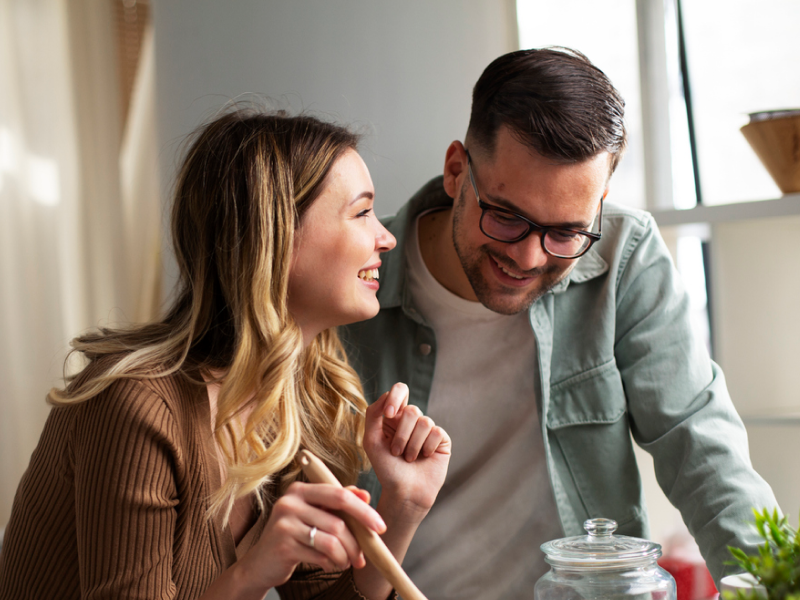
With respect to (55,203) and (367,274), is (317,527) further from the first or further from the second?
(55,203)

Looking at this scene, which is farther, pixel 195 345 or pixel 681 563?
pixel 681 563

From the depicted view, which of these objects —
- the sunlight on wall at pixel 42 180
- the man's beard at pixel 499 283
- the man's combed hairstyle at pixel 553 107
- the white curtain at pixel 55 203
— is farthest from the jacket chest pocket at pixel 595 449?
the sunlight on wall at pixel 42 180

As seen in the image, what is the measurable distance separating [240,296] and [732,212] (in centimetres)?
104

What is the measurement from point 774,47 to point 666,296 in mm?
827

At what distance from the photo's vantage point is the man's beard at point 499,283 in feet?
4.17

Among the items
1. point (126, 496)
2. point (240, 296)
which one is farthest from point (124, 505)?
point (240, 296)

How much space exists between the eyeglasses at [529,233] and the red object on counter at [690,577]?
90 centimetres

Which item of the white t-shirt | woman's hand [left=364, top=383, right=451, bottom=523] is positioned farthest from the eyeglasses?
woman's hand [left=364, top=383, right=451, bottom=523]

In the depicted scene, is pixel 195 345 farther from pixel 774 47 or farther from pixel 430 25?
pixel 774 47

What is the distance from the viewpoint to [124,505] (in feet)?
3.19

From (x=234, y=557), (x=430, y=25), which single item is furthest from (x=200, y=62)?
(x=234, y=557)

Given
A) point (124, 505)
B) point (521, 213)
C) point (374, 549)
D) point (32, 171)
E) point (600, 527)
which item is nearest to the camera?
point (374, 549)

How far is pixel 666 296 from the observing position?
134 centimetres

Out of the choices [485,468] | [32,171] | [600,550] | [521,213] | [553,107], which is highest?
[32,171]
